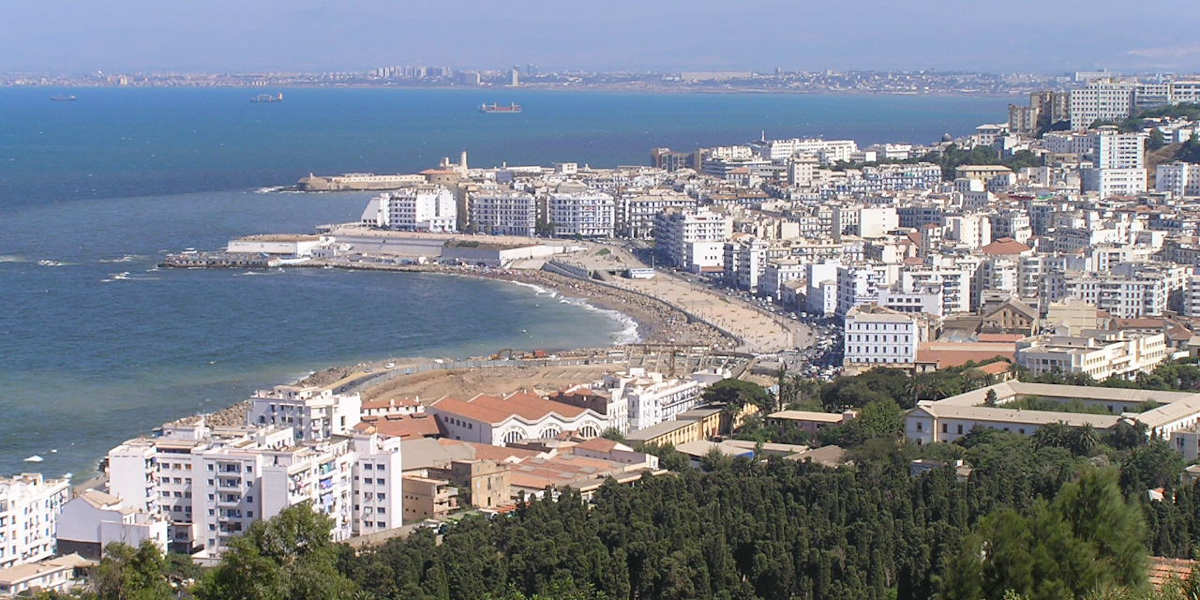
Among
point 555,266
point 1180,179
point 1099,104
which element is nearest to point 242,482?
point 555,266

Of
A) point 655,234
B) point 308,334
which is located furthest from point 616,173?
point 308,334

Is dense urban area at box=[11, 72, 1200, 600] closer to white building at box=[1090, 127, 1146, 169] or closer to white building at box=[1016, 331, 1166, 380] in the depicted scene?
white building at box=[1016, 331, 1166, 380]

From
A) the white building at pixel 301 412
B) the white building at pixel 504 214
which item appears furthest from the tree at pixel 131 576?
the white building at pixel 504 214

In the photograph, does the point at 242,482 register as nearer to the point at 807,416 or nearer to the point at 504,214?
the point at 807,416

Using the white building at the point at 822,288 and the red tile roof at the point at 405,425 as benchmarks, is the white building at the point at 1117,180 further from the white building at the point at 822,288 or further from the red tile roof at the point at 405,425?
the red tile roof at the point at 405,425

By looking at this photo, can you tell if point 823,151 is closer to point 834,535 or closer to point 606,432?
point 606,432

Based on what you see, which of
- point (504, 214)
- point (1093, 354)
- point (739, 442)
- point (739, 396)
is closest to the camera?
point (739, 442)
